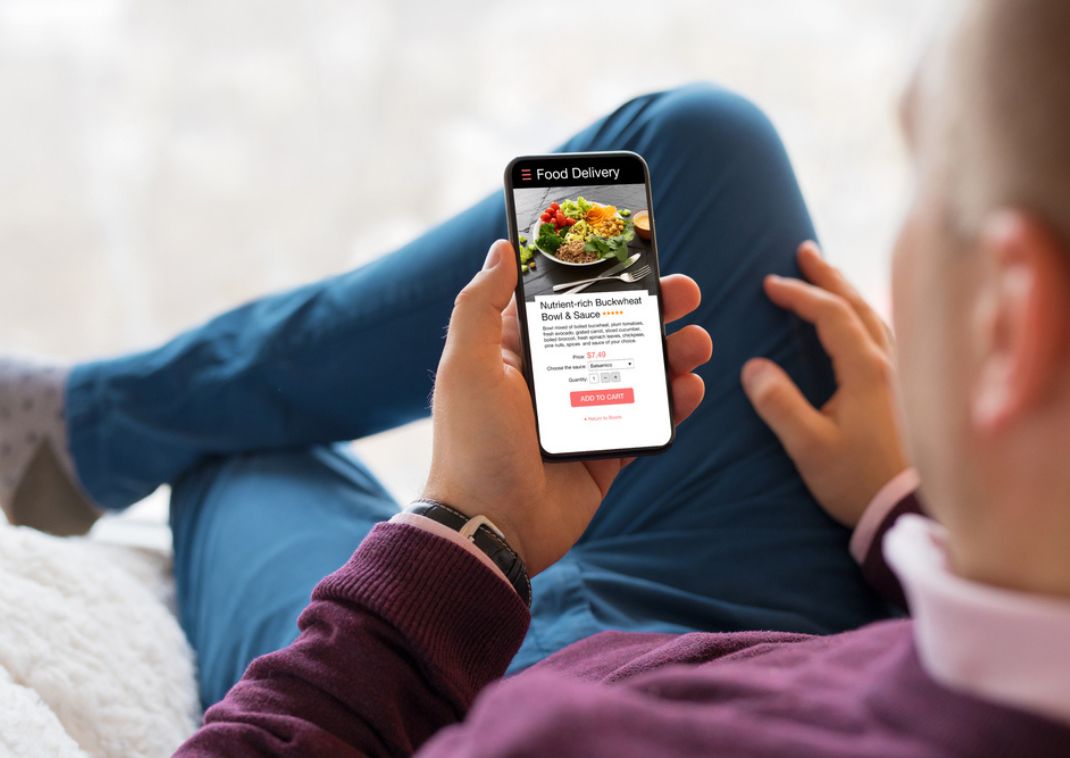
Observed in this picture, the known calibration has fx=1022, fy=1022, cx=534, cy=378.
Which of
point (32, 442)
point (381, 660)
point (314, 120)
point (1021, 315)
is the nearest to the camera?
point (1021, 315)

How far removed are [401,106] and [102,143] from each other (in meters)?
0.49

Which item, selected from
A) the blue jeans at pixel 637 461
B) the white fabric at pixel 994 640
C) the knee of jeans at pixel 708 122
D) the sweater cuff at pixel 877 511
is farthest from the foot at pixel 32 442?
the white fabric at pixel 994 640

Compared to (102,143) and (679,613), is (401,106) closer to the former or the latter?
(102,143)

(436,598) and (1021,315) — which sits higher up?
(1021,315)

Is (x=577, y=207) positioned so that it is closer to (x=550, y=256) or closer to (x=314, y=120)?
(x=550, y=256)

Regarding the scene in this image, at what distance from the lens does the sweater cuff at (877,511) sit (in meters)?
0.77

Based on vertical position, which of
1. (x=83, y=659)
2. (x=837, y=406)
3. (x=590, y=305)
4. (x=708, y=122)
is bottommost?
(x=83, y=659)

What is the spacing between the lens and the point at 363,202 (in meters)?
1.65

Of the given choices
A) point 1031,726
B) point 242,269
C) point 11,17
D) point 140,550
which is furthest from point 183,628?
point 11,17

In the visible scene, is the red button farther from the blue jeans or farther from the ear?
the ear

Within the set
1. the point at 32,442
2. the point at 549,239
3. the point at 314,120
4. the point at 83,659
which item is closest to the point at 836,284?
the point at 549,239

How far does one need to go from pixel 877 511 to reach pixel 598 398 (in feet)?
0.81

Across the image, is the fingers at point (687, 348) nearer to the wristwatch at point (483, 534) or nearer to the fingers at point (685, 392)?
the fingers at point (685, 392)

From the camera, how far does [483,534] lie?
601 mm
